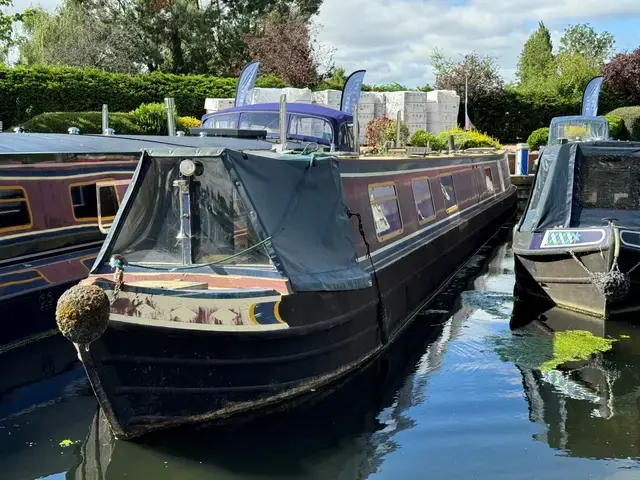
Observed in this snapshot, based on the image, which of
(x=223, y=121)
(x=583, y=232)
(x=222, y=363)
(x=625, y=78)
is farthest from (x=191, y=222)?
(x=625, y=78)

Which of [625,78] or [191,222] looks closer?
[191,222]

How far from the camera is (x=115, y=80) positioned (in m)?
24.6

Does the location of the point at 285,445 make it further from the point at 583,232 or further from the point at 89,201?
the point at 583,232

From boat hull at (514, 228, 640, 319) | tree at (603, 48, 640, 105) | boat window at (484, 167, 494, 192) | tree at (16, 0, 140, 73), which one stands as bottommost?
boat hull at (514, 228, 640, 319)

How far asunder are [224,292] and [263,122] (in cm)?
630

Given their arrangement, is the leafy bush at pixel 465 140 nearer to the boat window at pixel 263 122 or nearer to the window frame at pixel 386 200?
the boat window at pixel 263 122

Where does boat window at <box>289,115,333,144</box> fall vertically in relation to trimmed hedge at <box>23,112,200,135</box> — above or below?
below

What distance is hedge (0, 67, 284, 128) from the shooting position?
22406 millimetres

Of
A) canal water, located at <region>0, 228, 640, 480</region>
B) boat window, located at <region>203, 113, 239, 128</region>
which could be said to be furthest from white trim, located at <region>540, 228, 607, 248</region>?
boat window, located at <region>203, 113, 239, 128</region>

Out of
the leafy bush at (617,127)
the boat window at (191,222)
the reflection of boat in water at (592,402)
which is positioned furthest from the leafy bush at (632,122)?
the boat window at (191,222)

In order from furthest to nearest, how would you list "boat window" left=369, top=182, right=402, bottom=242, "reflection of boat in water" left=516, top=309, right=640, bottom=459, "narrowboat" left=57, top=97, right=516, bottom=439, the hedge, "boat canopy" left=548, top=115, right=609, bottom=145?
the hedge → "boat canopy" left=548, top=115, right=609, bottom=145 → "boat window" left=369, top=182, right=402, bottom=242 → "reflection of boat in water" left=516, top=309, right=640, bottom=459 → "narrowboat" left=57, top=97, right=516, bottom=439

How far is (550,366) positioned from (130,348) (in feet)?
13.0

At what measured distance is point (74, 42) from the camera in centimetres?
3216

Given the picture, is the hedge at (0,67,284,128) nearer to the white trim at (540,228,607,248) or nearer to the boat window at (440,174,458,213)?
the boat window at (440,174,458,213)
